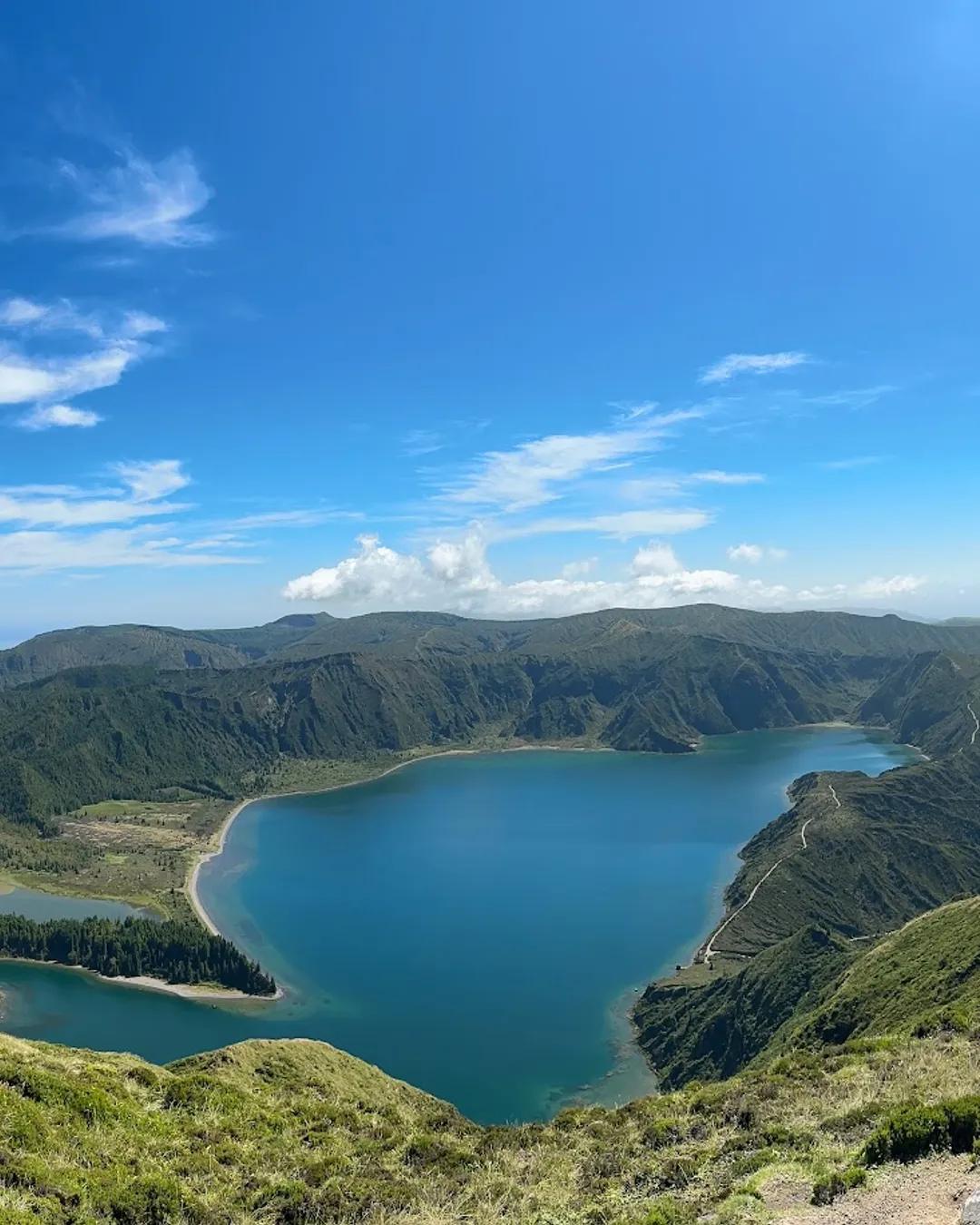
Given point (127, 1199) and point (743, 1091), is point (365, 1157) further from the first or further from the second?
point (743, 1091)

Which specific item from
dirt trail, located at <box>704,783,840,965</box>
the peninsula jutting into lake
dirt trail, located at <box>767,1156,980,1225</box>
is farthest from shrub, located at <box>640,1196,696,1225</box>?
dirt trail, located at <box>704,783,840,965</box>

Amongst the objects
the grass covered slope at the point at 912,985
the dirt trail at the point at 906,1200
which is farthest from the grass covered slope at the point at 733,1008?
the dirt trail at the point at 906,1200

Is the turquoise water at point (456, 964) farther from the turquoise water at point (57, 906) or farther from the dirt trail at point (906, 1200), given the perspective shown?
the dirt trail at point (906, 1200)

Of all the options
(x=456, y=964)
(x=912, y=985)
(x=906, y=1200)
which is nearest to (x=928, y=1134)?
(x=906, y=1200)

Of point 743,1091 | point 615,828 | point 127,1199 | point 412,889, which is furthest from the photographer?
point 615,828

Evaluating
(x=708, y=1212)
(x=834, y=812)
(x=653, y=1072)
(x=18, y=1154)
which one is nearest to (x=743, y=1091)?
(x=708, y=1212)

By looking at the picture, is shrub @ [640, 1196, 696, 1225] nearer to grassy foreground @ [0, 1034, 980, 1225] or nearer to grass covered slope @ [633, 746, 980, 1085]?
grassy foreground @ [0, 1034, 980, 1225]
